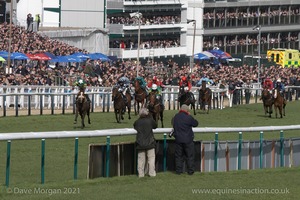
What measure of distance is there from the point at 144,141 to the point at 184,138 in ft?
2.57

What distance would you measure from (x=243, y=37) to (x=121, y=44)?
20147 mm

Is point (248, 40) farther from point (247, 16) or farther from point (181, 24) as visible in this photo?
point (181, 24)

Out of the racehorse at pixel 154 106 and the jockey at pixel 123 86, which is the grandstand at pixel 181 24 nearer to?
the jockey at pixel 123 86

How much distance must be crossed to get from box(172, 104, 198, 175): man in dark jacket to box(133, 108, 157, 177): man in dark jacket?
0.51m

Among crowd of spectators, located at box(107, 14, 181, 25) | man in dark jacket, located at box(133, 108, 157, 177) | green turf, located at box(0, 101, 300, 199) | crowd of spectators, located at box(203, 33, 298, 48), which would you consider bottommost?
green turf, located at box(0, 101, 300, 199)

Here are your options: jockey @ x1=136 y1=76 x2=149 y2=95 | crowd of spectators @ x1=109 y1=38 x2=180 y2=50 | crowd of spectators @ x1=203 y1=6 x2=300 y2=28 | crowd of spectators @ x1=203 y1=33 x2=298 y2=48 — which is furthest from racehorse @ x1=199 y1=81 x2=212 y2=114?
crowd of spectators @ x1=203 y1=33 x2=298 y2=48

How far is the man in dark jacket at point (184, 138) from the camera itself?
62.1 feet

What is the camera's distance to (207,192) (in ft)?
56.7

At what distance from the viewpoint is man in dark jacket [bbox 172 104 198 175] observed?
18938 mm

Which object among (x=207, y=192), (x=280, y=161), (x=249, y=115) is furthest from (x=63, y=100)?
(x=207, y=192)

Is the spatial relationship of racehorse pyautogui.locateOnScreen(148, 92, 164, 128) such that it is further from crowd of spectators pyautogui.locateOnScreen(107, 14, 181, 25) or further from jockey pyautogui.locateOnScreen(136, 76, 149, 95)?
crowd of spectators pyautogui.locateOnScreen(107, 14, 181, 25)

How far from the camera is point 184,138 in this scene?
18922 millimetres

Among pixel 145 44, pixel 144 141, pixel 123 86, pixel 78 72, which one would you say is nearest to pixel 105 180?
pixel 144 141

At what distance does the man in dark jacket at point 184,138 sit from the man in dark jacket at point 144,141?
51 centimetres
